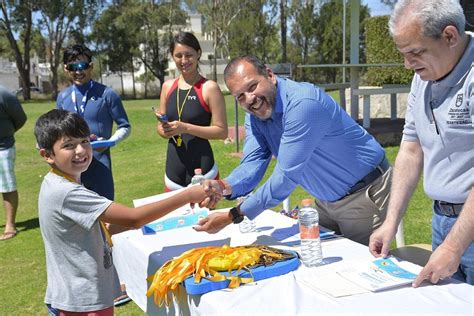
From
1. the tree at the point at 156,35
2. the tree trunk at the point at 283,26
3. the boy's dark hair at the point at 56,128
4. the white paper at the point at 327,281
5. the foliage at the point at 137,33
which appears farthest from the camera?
the tree at the point at 156,35

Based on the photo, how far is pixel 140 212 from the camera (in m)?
2.25

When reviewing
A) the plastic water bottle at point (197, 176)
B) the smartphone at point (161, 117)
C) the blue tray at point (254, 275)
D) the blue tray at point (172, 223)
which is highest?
the smartphone at point (161, 117)

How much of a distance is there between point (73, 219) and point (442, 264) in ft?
4.60

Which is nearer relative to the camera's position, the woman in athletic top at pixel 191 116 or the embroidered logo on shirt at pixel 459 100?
the embroidered logo on shirt at pixel 459 100

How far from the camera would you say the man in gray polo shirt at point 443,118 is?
175 cm

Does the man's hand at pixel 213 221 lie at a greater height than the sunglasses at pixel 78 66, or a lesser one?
lesser

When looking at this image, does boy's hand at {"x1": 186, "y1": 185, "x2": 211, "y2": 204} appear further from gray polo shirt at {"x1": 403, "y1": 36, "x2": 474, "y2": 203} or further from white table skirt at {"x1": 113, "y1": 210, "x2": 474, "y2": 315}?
gray polo shirt at {"x1": 403, "y1": 36, "x2": 474, "y2": 203}

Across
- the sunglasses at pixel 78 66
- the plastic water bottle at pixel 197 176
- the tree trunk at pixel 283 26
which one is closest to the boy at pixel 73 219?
the plastic water bottle at pixel 197 176

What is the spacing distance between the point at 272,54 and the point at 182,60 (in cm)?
4060

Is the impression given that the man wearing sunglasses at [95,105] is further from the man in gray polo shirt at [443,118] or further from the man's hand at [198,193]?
the man in gray polo shirt at [443,118]

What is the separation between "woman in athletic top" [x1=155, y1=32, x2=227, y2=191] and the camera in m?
3.61

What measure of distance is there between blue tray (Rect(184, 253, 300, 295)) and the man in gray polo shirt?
38 cm

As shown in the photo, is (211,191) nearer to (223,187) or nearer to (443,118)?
(223,187)

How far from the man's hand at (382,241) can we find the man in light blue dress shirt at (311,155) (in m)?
0.42
